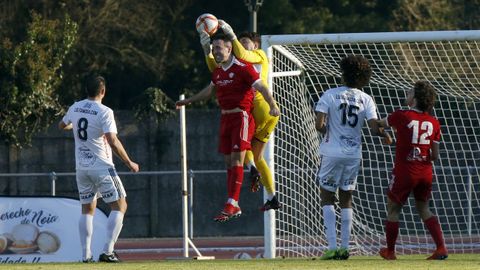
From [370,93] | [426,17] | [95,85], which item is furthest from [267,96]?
[426,17]

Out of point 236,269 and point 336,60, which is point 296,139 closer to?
point 336,60

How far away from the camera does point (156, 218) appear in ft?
91.5

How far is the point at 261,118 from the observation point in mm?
16078

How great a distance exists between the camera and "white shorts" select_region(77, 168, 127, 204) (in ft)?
50.8

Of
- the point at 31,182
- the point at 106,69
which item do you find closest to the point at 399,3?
the point at 106,69

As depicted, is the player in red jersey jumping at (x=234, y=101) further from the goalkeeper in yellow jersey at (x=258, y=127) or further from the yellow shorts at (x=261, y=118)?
the yellow shorts at (x=261, y=118)

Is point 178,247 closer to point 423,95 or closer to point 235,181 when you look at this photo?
point 235,181

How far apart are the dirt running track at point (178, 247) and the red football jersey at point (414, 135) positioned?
6.91 metres

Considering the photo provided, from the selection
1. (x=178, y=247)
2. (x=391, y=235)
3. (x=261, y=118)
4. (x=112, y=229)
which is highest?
(x=261, y=118)

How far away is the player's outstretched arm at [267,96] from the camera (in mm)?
14758

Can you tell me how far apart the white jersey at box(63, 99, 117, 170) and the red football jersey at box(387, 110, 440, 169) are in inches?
123

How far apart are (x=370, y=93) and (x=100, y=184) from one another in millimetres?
5710

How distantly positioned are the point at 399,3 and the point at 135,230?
7.85 metres

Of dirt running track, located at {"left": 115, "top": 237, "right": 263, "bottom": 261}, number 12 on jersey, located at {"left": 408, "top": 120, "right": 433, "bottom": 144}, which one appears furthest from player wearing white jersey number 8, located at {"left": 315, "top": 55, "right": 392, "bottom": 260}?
dirt running track, located at {"left": 115, "top": 237, "right": 263, "bottom": 261}
